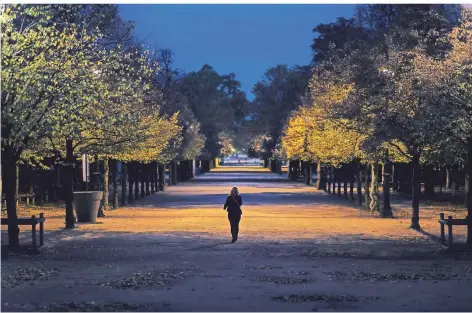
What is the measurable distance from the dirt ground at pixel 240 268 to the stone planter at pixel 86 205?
0.57m

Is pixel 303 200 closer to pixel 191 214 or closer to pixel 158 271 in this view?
pixel 191 214

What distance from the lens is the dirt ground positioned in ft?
43.9

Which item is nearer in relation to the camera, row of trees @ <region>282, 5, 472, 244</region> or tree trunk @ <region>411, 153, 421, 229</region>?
row of trees @ <region>282, 5, 472, 244</region>

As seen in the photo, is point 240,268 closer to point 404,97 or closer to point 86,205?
point 404,97

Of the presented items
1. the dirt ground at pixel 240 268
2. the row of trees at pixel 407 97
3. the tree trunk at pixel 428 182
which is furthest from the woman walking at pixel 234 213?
the tree trunk at pixel 428 182

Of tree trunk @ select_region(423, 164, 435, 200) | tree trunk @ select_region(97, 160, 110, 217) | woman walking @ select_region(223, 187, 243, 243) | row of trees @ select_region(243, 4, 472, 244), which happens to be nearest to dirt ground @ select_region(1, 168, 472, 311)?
woman walking @ select_region(223, 187, 243, 243)

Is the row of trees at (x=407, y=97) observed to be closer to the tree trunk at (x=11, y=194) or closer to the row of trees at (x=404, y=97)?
the row of trees at (x=404, y=97)

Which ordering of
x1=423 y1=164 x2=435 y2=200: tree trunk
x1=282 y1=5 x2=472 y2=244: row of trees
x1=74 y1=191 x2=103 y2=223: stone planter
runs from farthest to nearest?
x1=423 y1=164 x2=435 y2=200: tree trunk, x1=74 y1=191 x2=103 y2=223: stone planter, x1=282 y1=5 x2=472 y2=244: row of trees

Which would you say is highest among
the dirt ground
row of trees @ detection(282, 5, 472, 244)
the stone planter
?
row of trees @ detection(282, 5, 472, 244)

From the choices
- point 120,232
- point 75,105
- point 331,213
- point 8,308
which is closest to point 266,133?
point 331,213

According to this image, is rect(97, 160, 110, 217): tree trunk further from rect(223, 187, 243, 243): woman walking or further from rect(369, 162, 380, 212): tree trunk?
rect(223, 187, 243, 243): woman walking

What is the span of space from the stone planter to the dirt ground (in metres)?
0.57

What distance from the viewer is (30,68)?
18.3 m

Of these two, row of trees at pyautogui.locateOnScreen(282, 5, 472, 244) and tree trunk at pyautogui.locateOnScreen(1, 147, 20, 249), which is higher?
row of trees at pyautogui.locateOnScreen(282, 5, 472, 244)
